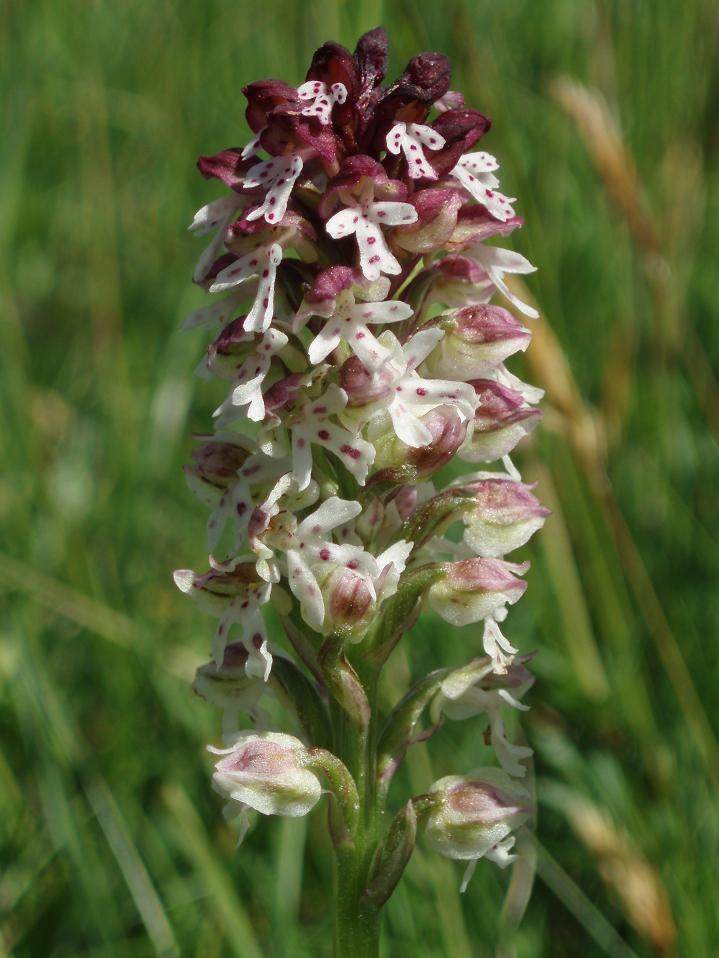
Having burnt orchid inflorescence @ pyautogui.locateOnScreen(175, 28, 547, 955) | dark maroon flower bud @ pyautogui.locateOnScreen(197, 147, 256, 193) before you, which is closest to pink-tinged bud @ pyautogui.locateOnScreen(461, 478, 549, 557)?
burnt orchid inflorescence @ pyautogui.locateOnScreen(175, 28, 547, 955)

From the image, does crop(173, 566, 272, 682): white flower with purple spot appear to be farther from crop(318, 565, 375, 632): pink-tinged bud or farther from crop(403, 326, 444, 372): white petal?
crop(403, 326, 444, 372): white petal

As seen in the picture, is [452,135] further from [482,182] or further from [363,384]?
[363,384]

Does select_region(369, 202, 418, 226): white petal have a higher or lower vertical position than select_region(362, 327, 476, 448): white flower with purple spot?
higher

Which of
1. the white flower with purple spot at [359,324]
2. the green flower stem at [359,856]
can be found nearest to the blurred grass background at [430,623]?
the green flower stem at [359,856]

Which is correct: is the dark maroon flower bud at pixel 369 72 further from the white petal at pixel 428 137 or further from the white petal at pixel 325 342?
the white petal at pixel 325 342

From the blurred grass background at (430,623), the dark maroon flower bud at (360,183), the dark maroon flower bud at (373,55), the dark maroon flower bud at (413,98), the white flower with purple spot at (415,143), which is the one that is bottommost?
the blurred grass background at (430,623)

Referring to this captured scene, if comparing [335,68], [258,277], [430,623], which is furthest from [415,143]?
[430,623]

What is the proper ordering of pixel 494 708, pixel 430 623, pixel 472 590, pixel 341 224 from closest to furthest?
pixel 341 224
pixel 472 590
pixel 494 708
pixel 430 623
